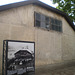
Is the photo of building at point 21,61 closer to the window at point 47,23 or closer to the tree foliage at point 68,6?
the window at point 47,23

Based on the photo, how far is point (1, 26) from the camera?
23.0 ft

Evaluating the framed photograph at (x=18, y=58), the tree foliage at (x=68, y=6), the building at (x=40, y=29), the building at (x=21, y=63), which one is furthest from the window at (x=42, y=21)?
the tree foliage at (x=68, y=6)

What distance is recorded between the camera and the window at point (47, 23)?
378 inches

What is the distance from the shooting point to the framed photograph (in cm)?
534

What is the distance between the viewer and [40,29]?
973 centimetres

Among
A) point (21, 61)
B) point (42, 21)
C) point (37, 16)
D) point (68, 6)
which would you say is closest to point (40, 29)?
point (42, 21)

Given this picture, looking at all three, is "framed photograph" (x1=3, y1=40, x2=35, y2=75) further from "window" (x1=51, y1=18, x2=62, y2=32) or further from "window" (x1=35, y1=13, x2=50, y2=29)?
"window" (x1=51, y1=18, x2=62, y2=32)

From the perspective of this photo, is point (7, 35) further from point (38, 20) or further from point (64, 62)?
point (64, 62)

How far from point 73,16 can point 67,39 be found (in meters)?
8.94

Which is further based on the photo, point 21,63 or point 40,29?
point 40,29

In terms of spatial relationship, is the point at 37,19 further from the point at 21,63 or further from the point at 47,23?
the point at 21,63

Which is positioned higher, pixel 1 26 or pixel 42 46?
pixel 1 26

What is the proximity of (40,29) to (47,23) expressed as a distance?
4.01 feet

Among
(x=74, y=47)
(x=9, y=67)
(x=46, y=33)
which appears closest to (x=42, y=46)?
(x=46, y=33)
